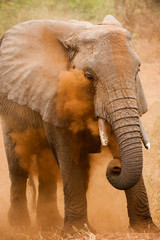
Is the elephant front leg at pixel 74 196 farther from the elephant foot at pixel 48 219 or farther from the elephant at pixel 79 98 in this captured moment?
the elephant foot at pixel 48 219

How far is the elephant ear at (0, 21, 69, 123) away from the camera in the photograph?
4.52 meters

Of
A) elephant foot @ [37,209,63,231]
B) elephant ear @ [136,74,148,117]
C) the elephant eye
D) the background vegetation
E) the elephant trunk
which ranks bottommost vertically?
elephant foot @ [37,209,63,231]

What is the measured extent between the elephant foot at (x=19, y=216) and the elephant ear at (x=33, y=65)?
Answer: 157 centimetres

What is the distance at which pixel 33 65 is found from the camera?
4.70m

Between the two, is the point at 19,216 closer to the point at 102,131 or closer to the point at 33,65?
the point at 33,65

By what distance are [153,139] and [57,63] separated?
3.10 meters

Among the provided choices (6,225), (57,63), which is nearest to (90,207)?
(6,225)

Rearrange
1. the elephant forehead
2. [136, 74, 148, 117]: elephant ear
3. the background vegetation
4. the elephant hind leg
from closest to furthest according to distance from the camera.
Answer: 1. the elephant forehead
2. [136, 74, 148, 117]: elephant ear
3. the elephant hind leg
4. the background vegetation

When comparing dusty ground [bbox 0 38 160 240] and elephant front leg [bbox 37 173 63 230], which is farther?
elephant front leg [bbox 37 173 63 230]

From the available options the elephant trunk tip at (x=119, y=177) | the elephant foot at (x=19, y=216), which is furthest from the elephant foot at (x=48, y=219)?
the elephant trunk tip at (x=119, y=177)

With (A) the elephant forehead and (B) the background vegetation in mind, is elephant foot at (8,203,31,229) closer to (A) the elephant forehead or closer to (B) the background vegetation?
(A) the elephant forehead

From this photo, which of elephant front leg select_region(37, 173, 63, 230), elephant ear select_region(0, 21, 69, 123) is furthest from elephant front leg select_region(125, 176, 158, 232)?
elephant front leg select_region(37, 173, 63, 230)

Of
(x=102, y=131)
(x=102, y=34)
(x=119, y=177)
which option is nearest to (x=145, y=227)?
(x=119, y=177)

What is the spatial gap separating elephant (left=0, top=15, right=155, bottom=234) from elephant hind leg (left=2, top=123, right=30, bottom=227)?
0.33 metres
